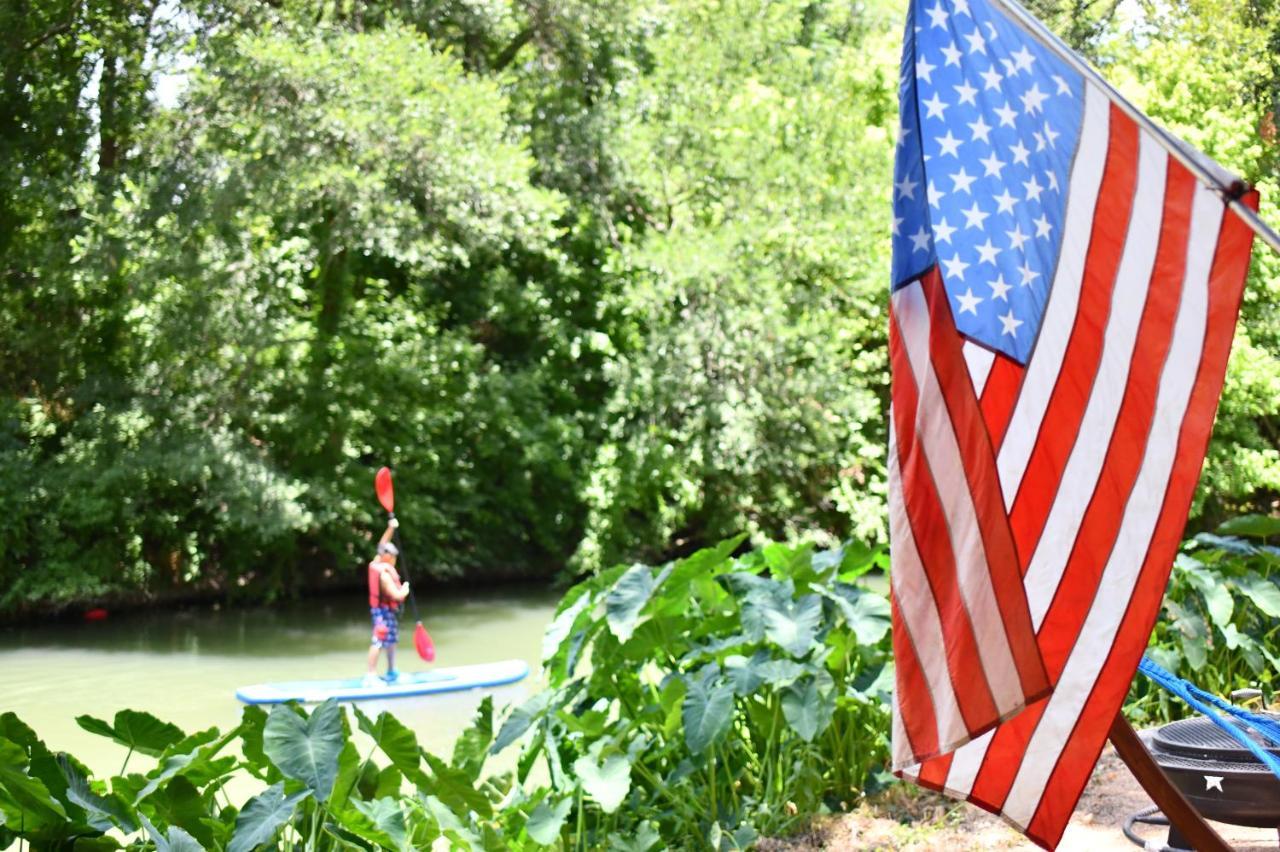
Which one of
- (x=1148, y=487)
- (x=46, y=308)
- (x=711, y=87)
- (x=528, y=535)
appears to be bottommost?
(x=528, y=535)

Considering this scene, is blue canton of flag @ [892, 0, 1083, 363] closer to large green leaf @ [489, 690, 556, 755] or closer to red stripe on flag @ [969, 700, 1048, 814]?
red stripe on flag @ [969, 700, 1048, 814]

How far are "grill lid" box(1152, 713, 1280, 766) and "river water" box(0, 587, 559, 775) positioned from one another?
678 cm

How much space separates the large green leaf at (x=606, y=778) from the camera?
4.50m

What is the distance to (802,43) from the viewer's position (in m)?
29.4

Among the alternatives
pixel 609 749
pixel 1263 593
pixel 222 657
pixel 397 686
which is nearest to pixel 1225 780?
pixel 609 749

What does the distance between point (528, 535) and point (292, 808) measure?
19956mm

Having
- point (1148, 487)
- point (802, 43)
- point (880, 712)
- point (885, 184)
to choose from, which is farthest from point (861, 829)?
point (802, 43)

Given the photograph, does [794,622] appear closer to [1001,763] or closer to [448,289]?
[1001,763]

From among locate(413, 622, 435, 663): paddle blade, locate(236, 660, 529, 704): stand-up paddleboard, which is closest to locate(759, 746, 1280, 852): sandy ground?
locate(236, 660, 529, 704): stand-up paddleboard

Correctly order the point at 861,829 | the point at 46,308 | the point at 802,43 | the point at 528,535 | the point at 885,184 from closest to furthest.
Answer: the point at 861,829 → the point at 46,308 → the point at 885,184 → the point at 528,535 → the point at 802,43

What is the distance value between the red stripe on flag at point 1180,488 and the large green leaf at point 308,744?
1.92m

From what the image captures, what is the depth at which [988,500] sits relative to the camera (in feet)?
9.04

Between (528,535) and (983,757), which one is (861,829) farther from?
(528,535)

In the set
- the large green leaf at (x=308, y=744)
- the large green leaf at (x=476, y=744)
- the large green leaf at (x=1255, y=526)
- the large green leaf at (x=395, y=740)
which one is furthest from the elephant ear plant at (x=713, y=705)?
the large green leaf at (x=1255, y=526)
